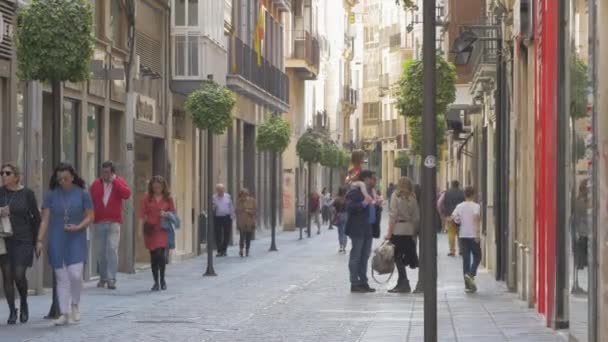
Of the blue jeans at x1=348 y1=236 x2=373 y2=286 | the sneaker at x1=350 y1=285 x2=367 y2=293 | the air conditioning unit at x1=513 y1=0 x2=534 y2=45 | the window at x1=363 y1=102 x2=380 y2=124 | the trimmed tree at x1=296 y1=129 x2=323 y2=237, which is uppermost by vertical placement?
the window at x1=363 y1=102 x2=380 y2=124

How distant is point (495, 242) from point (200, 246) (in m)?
12.4

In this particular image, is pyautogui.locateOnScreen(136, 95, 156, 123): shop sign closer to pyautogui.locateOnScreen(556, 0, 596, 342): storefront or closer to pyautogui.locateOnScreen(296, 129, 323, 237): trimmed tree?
pyautogui.locateOnScreen(556, 0, 596, 342): storefront

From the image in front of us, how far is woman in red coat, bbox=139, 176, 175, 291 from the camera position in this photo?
79.8 feet

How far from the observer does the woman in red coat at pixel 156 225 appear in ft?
79.8

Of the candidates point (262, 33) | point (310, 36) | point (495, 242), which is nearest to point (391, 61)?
point (310, 36)

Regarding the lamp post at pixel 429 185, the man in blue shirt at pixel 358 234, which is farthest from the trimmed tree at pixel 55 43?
the lamp post at pixel 429 185

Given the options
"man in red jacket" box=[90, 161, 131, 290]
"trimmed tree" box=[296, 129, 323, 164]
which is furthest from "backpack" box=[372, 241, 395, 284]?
"trimmed tree" box=[296, 129, 323, 164]

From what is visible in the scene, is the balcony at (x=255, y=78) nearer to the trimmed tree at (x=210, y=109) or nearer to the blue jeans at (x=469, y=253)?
the trimmed tree at (x=210, y=109)

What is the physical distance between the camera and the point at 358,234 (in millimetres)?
24469

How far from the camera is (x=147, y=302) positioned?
21562 mm

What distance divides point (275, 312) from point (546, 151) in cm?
435

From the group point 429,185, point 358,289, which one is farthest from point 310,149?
point 429,185

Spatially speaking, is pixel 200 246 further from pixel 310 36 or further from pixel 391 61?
pixel 391 61

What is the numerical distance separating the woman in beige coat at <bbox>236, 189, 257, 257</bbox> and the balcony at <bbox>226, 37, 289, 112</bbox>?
16.4 feet
